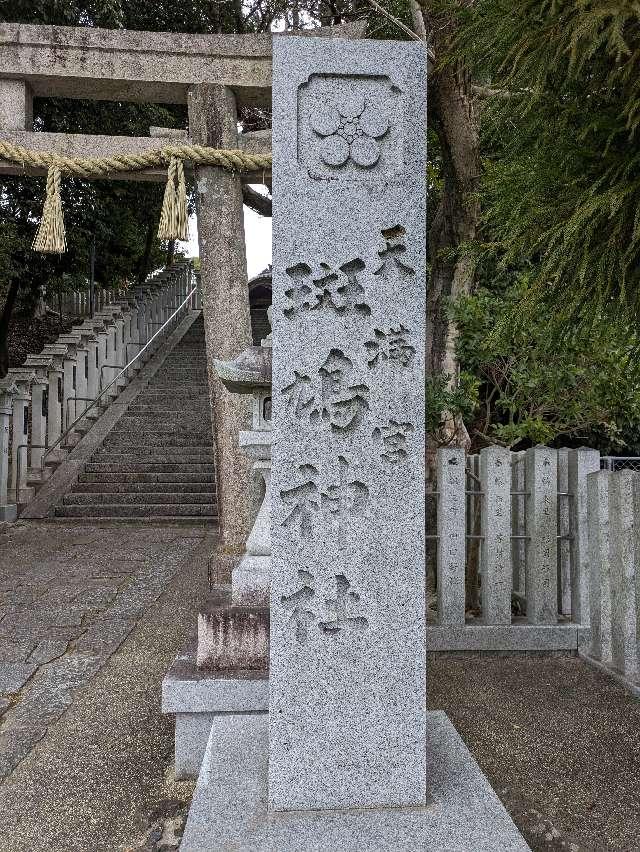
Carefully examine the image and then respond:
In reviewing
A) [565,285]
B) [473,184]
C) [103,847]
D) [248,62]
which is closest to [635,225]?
[565,285]

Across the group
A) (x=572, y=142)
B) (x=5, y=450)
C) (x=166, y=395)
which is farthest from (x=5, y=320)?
(x=572, y=142)

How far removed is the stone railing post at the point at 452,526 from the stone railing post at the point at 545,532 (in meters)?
0.40

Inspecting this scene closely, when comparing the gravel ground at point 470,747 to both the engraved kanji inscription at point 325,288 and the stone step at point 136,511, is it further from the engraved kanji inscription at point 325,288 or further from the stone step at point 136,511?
the stone step at point 136,511

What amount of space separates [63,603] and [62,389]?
17.4ft

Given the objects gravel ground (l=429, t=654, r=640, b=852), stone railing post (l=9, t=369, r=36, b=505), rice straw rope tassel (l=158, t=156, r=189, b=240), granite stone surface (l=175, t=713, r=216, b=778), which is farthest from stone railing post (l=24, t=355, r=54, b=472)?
granite stone surface (l=175, t=713, r=216, b=778)

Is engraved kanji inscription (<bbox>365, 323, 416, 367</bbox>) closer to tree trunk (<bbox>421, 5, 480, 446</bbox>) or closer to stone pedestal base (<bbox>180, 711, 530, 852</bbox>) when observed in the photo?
stone pedestal base (<bbox>180, 711, 530, 852</bbox>)

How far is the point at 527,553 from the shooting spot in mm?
3674

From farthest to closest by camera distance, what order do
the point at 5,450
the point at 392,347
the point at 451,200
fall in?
the point at 5,450, the point at 451,200, the point at 392,347

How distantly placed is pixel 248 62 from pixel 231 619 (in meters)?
3.96

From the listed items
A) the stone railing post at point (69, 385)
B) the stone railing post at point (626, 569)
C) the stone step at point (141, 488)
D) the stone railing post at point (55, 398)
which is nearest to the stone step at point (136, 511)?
the stone step at point (141, 488)

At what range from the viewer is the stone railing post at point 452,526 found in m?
3.48

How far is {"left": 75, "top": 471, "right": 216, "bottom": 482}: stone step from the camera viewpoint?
27.1 feet

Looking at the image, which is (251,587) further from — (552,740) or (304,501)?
(552,740)

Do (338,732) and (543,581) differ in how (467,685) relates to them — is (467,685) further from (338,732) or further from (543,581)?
(338,732)
